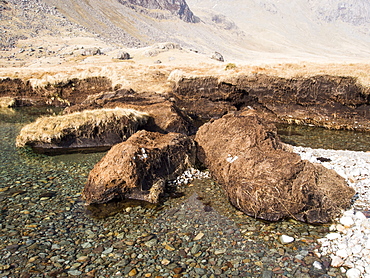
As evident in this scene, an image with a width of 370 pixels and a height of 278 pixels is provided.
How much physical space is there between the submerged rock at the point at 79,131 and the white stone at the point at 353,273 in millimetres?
11516

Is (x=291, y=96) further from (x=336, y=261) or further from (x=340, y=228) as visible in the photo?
(x=336, y=261)

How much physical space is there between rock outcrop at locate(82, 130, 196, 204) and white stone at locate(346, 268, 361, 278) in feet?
16.9

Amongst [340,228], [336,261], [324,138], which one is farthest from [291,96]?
[336,261]

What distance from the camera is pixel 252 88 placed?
78.0 feet

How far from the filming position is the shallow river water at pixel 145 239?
5.82 m

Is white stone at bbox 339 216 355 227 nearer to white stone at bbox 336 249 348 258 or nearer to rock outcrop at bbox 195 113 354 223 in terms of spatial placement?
rock outcrop at bbox 195 113 354 223

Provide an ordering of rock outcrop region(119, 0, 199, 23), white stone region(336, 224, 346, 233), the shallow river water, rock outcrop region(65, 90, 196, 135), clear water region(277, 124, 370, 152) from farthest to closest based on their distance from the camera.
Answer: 1. rock outcrop region(119, 0, 199, 23)
2. rock outcrop region(65, 90, 196, 135)
3. clear water region(277, 124, 370, 152)
4. white stone region(336, 224, 346, 233)
5. the shallow river water

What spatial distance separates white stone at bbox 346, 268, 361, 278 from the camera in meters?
5.51

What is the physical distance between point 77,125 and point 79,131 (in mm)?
329

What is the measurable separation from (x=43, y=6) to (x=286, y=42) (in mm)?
124051

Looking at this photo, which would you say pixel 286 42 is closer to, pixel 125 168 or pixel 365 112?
pixel 365 112

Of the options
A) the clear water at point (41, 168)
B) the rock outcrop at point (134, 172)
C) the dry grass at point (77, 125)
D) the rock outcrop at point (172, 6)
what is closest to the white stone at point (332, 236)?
the rock outcrop at point (134, 172)

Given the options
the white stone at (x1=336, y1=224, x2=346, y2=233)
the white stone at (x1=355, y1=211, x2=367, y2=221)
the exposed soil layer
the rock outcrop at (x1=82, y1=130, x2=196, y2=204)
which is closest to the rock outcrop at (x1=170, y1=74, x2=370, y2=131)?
the exposed soil layer

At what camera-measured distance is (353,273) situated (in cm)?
555
